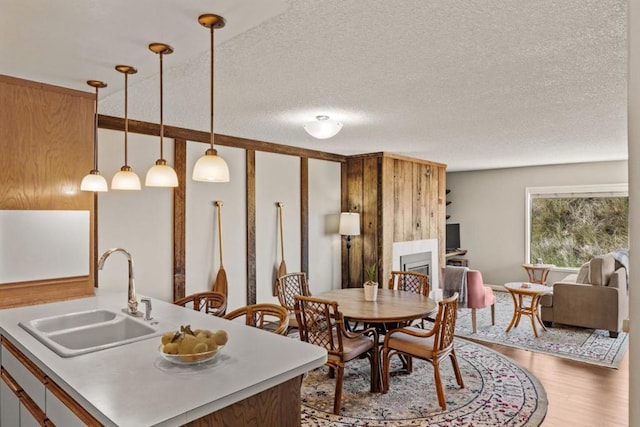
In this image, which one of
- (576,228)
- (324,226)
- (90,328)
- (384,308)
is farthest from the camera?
(576,228)

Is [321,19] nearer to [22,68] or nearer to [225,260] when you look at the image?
[22,68]

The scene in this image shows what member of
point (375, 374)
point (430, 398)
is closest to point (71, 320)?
point (375, 374)

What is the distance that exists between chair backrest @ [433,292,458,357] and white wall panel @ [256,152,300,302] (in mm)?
2452

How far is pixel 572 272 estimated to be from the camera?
7.27 m

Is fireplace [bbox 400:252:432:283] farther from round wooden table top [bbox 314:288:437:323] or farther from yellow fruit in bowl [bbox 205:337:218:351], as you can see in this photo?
yellow fruit in bowl [bbox 205:337:218:351]

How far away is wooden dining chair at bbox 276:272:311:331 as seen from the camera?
3.97 meters

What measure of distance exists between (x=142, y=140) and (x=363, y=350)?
9.09ft

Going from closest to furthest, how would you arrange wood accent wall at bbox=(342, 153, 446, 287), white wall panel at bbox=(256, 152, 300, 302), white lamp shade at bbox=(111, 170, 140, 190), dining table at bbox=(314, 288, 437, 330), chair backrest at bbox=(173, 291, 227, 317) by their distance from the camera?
white lamp shade at bbox=(111, 170, 140, 190), chair backrest at bbox=(173, 291, 227, 317), dining table at bbox=(314, 288, 437, 330), white wall panel at bbox=(256, 152, 300, 302), wood accent wall at bbox=(342, 153, 446, 287)

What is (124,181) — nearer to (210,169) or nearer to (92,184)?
(92,184)

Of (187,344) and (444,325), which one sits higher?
(187,344)

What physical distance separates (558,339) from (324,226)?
10.5ft

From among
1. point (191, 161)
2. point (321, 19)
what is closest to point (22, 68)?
point (321, 19)

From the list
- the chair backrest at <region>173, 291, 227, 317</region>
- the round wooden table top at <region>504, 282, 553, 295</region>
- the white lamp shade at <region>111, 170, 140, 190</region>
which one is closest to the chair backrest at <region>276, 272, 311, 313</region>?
the chair backrest at <region>173, 291, 227, 317</region>

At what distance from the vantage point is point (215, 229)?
180 inches
